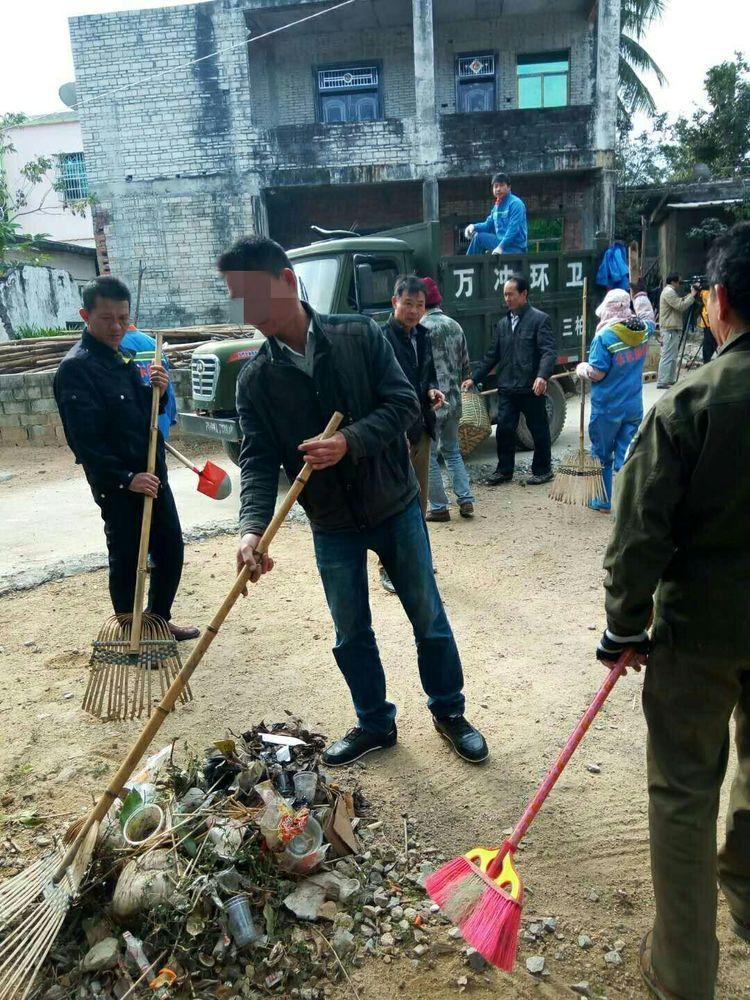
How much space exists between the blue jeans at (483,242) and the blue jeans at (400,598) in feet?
23.3

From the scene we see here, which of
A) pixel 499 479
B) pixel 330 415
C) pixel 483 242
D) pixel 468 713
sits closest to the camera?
pixel 330 415

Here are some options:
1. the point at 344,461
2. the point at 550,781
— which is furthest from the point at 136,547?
the point at 550,781

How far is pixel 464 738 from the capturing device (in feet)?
9.46

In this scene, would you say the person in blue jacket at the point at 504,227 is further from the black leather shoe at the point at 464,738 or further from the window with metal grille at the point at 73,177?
the window with metal grille at the point at 73,177

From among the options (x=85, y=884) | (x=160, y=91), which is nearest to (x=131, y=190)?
(x=160, y=91)

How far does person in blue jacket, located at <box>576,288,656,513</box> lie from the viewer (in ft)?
17.7

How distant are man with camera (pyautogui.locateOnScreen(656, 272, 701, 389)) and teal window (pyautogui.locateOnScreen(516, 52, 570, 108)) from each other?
7144 millimetres

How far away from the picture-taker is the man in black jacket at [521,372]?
6625mm

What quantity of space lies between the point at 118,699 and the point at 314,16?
16.1 meters

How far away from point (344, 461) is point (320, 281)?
4.80m

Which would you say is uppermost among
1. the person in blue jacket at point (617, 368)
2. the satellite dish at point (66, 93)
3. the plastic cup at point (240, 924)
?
the satellite dish at point (66, 93)

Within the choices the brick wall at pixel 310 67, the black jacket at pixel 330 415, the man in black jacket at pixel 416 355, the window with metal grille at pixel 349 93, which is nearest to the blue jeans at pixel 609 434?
the man in black jacket at pixel 416 355

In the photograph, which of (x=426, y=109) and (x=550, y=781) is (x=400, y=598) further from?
(x=426, y=109)

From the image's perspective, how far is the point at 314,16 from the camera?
14.7m
